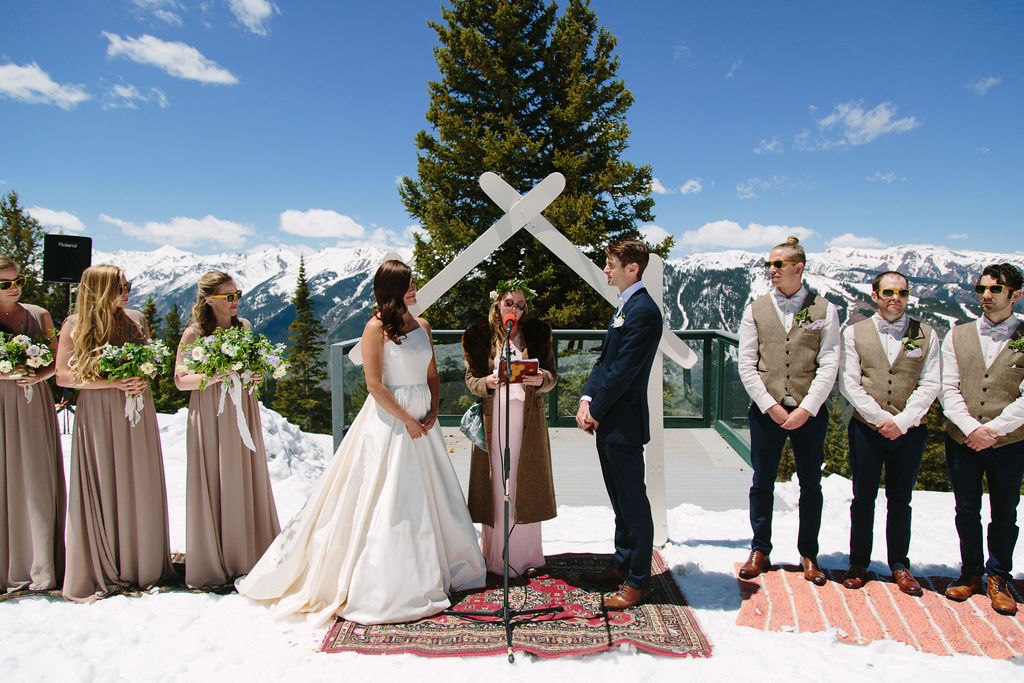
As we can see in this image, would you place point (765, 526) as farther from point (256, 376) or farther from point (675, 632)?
point (256, 376)

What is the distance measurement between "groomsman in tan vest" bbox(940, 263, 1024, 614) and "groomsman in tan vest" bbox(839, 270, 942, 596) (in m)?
0.15

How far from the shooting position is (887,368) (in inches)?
138

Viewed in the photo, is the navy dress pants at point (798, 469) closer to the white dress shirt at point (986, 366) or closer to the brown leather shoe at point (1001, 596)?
the white dress shirt at point (986, 366)

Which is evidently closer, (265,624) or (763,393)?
(265,624)

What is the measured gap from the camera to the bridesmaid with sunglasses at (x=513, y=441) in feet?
12.1

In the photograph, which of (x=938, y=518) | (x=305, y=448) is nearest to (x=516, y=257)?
(x=305, y=448)

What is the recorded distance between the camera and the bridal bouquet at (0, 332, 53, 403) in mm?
3426

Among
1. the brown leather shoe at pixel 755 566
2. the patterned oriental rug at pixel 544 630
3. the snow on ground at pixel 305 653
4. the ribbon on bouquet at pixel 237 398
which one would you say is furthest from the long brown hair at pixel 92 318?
the brown leather shoe at pixel 755 566

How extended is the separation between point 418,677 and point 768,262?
286 centimetres

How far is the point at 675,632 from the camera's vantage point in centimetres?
312

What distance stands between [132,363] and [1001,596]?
4.89m

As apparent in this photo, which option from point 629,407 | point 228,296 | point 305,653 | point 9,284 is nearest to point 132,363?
point 228,296

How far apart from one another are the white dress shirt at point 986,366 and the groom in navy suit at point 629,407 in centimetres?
166

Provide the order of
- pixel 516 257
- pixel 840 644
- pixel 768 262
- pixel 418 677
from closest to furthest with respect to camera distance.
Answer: pixel 418 677 → pixel 840 644 → pixel 768 262 → pixel 516 257
